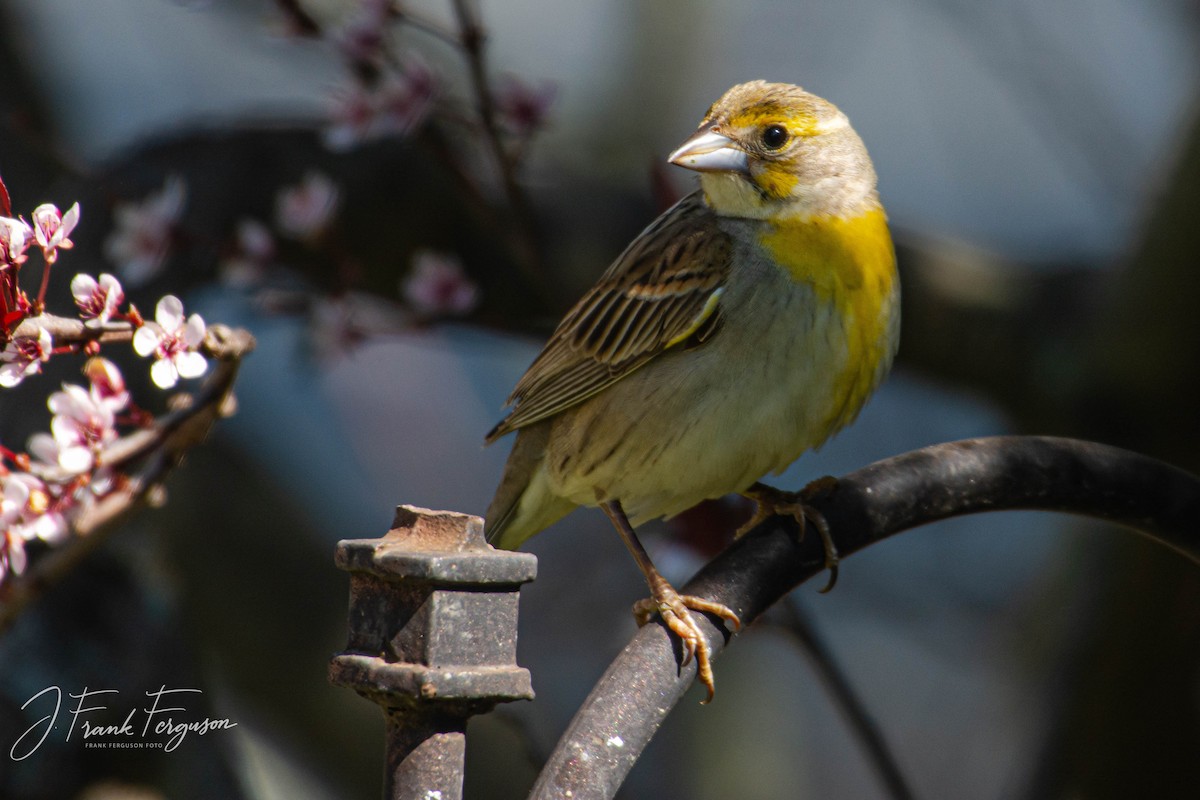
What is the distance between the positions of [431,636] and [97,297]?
716mm

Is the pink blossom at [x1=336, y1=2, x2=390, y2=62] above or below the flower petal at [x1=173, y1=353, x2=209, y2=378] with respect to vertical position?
above

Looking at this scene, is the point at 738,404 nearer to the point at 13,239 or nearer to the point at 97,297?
the point at 97,297

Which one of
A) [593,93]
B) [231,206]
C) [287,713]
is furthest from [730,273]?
[593,93]

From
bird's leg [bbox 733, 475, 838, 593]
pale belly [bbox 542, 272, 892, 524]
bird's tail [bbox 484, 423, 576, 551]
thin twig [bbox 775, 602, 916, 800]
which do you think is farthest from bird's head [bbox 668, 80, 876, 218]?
thin twig [bbox 775, 602, 916, 800]

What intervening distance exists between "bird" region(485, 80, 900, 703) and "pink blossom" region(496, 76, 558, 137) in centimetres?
46

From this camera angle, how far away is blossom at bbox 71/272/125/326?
6.11 feet

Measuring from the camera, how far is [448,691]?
162 centimetres

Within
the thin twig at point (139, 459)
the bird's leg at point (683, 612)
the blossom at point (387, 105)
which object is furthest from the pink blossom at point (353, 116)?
the thin twig at point (139, 459)

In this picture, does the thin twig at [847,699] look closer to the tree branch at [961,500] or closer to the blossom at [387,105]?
the tree branch at [961,500]

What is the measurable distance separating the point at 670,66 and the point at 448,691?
21.1ft

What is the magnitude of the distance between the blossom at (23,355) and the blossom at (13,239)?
10cm

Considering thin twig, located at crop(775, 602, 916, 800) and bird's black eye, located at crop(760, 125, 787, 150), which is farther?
bird's black eye, located at crop(760, 125, 787, 150)

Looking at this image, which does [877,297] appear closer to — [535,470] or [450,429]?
[535,470]

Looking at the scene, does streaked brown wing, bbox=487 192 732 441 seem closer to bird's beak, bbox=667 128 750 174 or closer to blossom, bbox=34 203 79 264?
bird's beak, bbox=667 128 750 174
